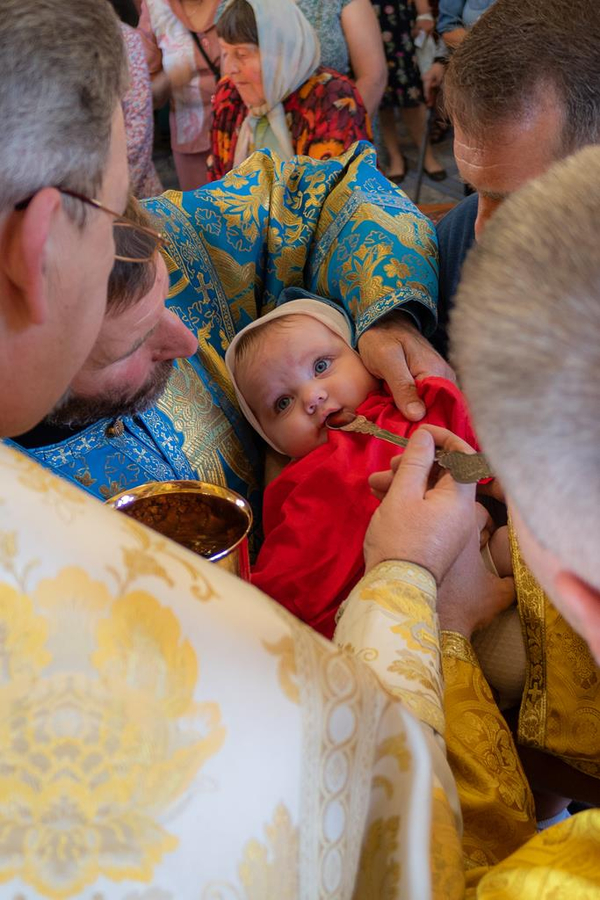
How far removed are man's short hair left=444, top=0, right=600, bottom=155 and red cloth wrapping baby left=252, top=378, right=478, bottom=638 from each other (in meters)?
0.48

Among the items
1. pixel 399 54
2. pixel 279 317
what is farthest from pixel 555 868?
pixel 399 54

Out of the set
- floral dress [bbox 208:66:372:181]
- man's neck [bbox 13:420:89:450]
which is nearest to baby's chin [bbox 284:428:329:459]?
man's neck [bbox 13:420:89:450]

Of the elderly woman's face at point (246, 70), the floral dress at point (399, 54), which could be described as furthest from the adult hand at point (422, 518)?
the floral dress at point (399, 54)

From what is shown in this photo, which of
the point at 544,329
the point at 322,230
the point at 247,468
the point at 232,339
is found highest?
the point at 544,329

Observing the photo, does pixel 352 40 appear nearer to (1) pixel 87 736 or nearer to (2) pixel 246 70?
(2) pixel 246 70

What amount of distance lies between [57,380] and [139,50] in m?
3.15

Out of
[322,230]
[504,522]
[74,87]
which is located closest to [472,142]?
[322,230]

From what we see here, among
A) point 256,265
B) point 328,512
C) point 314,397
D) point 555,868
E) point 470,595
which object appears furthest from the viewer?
point 256,265

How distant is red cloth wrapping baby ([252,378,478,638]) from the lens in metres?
1.46

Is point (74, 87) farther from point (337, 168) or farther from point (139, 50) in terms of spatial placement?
point (139, 50)

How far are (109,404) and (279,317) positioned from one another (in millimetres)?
548

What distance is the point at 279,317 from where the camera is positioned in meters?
1.77

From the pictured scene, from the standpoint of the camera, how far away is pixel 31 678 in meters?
0.55

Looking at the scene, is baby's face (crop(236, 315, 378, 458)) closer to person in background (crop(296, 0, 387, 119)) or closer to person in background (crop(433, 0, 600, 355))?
person in background (crop(433, 0, 600, 355))
